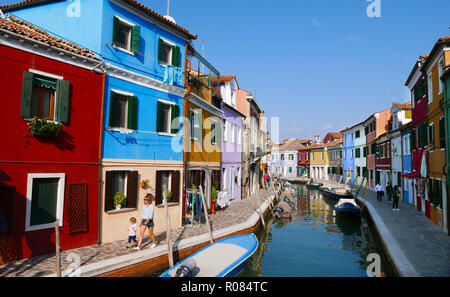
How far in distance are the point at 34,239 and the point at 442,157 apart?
1742 centimetres

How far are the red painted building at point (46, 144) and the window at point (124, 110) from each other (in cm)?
89

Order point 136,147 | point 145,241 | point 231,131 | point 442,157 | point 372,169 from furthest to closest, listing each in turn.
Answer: point 372,169
point 231,131
point 442,157
point 136,147
point 145,241

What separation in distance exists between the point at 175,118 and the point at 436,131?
532 inches

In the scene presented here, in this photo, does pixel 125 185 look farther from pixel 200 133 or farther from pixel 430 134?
pixel 430 134

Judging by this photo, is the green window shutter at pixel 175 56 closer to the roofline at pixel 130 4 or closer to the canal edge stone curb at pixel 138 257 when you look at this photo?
the roofline at pixel 130 4

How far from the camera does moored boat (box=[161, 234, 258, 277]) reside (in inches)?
331

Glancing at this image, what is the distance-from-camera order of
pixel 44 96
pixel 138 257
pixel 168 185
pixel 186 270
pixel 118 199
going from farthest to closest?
pixel 168 185
pixel 118 199
pixel 44 96
pixel 138 257
pixel 186 270

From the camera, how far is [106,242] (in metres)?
11.4

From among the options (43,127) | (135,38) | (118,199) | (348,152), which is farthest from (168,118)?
(348,152)

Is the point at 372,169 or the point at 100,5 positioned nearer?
the point at 100,5

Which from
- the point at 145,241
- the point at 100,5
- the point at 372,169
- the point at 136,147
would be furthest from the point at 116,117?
the point at 372,169

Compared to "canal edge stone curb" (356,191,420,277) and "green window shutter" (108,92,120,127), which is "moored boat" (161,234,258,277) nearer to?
"canal edge stone curb" (356,191,420,277)

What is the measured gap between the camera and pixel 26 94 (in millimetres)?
9156

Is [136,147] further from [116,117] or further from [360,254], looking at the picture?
[360,254]
